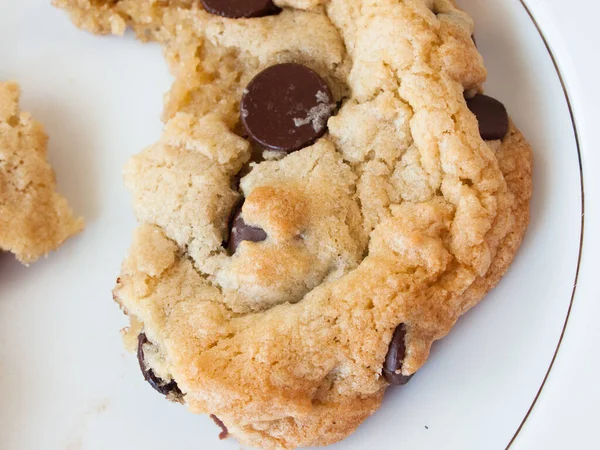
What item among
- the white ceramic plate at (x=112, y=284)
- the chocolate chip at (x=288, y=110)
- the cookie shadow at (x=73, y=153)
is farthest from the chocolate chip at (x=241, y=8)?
the cookie shadow at (x=73, y=153)

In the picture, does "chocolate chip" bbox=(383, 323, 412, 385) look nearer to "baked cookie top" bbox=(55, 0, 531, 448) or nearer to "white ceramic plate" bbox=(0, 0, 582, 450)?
"baked cookie top" bbox=(55, 0, 531, 448)

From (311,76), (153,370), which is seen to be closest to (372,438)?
(153,370)

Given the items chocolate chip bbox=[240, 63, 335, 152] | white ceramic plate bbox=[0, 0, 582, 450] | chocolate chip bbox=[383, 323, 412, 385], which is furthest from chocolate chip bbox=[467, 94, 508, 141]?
chocolate chip bbox=[383, 323, 412, 385]

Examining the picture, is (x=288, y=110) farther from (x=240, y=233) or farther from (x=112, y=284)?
(x=112, y=284)

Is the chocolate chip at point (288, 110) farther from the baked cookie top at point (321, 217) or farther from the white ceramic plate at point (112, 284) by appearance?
the white ceramic plate at point (112, 284)

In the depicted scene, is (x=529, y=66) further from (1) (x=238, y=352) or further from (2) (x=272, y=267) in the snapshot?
(1) (x=238, y=352)
